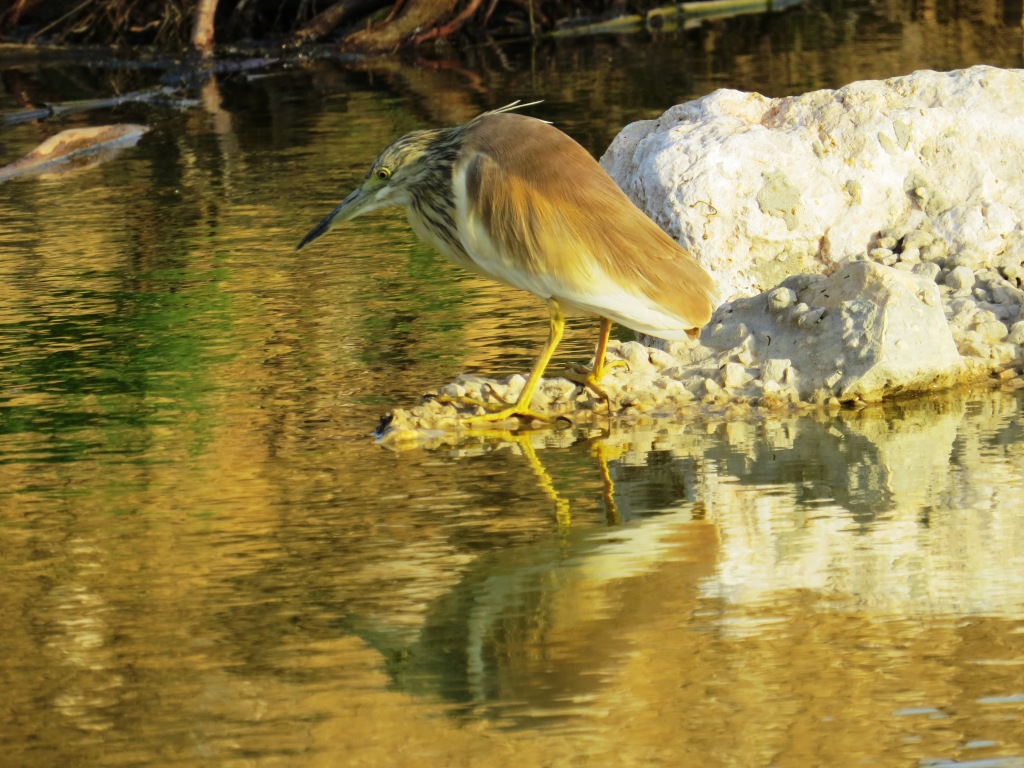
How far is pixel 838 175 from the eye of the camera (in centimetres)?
674

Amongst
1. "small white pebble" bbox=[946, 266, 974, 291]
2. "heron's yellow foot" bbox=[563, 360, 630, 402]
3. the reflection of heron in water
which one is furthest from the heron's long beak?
"small white pebble" bbox=[946, 266, 974, 291]

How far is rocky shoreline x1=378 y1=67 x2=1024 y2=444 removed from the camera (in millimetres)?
5680

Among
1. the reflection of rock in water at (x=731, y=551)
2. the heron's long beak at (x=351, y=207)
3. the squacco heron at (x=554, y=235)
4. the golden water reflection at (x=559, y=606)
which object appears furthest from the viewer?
the heron's long beak at (x=351, y=207)

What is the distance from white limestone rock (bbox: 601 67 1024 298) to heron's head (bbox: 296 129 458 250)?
3.85 ft

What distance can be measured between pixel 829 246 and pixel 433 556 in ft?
9.11

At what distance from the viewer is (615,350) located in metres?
5.99

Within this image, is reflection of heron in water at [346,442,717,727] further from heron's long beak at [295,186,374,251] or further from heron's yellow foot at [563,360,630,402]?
heron's long beak at [295,186,374,251]

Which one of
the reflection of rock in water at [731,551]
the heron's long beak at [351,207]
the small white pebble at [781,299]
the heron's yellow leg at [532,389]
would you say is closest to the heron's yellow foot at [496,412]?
the heron's yellow leg at [532,389]

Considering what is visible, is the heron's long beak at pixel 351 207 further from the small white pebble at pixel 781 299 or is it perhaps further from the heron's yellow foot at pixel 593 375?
the small white pebble at pixel 781 299

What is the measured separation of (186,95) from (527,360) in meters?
8.94

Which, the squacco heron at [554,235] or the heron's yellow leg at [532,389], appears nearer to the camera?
the squacco heron at [554,235]

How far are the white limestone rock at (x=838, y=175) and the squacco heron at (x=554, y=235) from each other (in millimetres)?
1064

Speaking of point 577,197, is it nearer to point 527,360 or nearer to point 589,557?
point 527,360

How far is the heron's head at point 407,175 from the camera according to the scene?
568 cm
